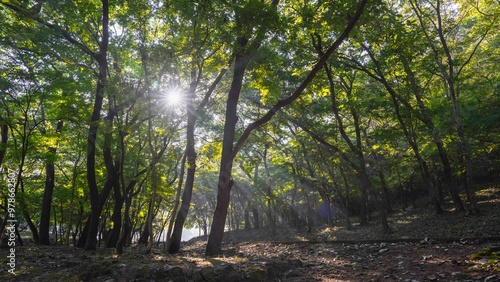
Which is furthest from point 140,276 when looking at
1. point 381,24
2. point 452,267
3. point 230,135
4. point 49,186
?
point 49,186

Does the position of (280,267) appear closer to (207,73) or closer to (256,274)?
(256,274)

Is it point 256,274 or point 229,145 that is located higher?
point 229,145

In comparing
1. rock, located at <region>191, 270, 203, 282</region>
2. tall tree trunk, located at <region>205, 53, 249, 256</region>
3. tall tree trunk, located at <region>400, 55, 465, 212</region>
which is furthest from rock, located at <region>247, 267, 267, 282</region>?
tall tree trunk, located at <region>400, 55, 465, 212</region>

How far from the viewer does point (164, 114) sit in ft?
44.1

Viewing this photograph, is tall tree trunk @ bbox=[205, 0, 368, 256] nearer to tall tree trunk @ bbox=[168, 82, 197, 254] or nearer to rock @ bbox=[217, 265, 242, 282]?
tall tree trunk @ bbox=[168, 82, 197, 254]

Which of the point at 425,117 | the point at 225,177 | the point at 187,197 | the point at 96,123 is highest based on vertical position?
the point at 96,123

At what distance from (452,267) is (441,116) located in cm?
1078

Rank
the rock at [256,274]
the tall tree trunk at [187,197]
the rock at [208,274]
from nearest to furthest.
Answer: the rock at [208,274] → the rock at [256,274] → the tall tree trunk at [187,197]

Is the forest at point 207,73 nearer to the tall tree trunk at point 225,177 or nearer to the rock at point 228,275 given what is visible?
the tall tree trunk at point 225,177

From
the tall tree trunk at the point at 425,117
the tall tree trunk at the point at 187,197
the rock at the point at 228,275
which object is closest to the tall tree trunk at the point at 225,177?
the tall tree trunk at the point at 187,197

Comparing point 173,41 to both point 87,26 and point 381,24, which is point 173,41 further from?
point 381,24

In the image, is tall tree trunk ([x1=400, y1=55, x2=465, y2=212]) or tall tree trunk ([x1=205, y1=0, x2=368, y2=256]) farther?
tall tree trunk ([x1=400, y1=55, x2=465, y2=212])

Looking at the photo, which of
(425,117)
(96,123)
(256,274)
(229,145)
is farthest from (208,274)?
(425,117)

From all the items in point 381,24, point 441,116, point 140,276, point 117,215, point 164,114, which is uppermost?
point 381,24
